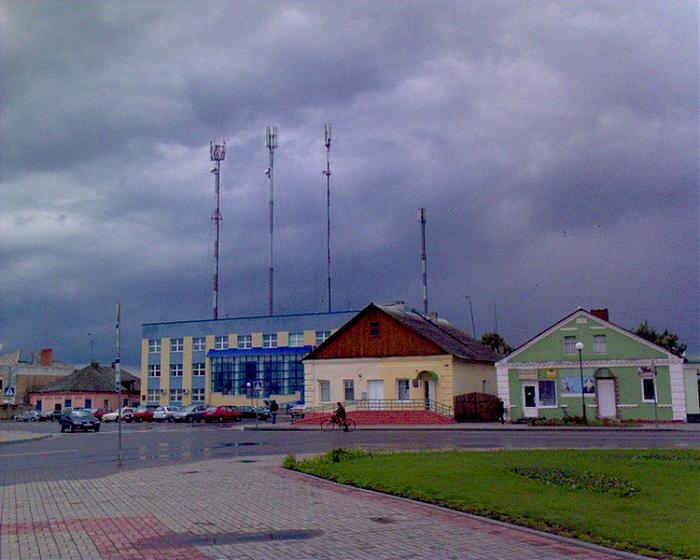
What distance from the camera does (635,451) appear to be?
2005cm

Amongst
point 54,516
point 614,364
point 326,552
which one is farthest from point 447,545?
point 614,364

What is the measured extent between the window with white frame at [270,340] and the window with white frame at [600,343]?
Answer: 44983mm

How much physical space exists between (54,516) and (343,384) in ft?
137

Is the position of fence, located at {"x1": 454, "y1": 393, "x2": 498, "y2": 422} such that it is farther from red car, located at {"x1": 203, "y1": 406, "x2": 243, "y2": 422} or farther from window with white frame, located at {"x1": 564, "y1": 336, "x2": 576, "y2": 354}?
red car, located at {"x1": 203, "y1": 406, "x2": 243, "y2": 422}

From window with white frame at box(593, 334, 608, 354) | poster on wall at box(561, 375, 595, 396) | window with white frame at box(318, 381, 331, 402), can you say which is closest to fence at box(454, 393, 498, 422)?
poster on wall at box(561, 375, 595, 396)

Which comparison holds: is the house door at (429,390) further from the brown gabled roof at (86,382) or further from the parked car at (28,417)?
the brown gabled roof at (86,382)

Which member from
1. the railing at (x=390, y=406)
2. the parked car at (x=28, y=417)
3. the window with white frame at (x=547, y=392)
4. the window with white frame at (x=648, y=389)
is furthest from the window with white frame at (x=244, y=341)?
the window with white frame at (x=648, y=389)

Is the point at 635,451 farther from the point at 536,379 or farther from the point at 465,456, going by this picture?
the point at 536,379

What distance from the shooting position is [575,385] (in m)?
44.5

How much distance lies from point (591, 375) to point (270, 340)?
45.8m

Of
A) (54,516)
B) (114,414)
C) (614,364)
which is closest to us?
(54,516)

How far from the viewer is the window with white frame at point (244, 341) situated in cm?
8425

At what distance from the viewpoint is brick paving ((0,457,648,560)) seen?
8.95 meters

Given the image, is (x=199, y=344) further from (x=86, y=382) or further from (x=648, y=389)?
(x=648, y=389)
